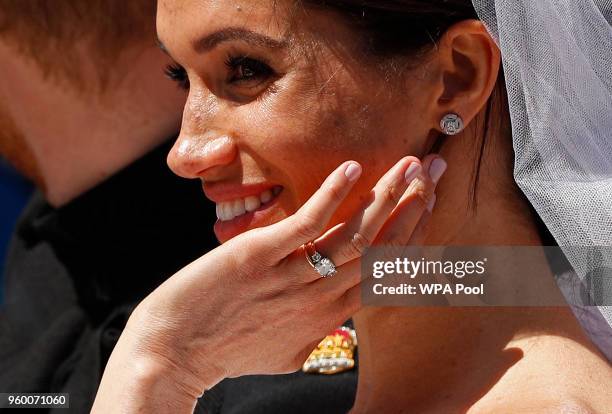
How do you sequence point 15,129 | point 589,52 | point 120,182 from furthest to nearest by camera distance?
1. point 15,129
2. point 120,182
3. point 589,52

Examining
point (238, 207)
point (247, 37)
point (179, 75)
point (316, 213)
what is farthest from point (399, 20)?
point (179, 75)

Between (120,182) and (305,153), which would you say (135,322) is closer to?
(305,153)

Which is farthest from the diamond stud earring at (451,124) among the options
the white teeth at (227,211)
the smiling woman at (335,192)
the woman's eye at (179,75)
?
the woman's eye at (179,75)

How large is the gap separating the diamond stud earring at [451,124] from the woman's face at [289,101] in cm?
3

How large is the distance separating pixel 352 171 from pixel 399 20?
292 mm

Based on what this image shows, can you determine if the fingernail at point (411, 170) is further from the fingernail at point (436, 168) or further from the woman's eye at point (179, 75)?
the woman's eye at point (179, 75)

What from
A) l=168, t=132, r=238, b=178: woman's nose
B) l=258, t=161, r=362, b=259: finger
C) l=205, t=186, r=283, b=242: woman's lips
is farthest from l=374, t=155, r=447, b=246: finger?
l=168, t=132, r=238, b=178: woman's nose

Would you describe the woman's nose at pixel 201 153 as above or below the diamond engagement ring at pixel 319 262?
above

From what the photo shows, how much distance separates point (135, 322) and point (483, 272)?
710mm

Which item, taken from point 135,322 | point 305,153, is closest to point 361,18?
point 305,153

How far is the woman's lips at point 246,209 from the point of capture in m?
2.12

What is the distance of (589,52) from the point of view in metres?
1.95

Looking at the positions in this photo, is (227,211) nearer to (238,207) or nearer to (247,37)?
(238,207)

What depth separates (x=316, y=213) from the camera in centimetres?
196
